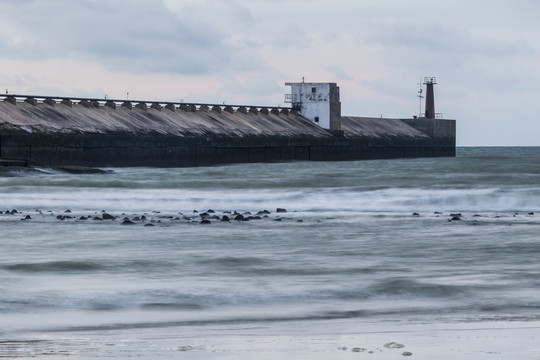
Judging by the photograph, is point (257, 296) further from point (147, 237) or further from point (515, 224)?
point (515, 224)

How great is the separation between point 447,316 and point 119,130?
141 ft

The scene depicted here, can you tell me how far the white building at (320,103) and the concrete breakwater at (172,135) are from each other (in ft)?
2.34

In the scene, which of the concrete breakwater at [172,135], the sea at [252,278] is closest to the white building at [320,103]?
the concrete breakwater at [172,135]

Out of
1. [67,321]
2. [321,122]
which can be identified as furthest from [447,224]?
[321,122]

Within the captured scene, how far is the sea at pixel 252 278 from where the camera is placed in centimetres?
774

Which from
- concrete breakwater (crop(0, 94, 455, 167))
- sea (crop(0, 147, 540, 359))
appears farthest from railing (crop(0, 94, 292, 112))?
sea (crop(0, 147, 540, 359))

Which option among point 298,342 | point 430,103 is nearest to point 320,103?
point 430,103

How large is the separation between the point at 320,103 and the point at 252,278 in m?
61.1

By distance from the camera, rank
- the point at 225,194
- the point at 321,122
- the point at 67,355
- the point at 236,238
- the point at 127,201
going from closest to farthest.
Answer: the point at 67,355 → the point at 236,238 → the point at 127,201 → the point at 225,194 → the point at 321,122

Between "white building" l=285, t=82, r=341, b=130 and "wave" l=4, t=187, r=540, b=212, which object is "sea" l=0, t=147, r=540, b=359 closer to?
"wave" l=4, t=187, r=540, b=212

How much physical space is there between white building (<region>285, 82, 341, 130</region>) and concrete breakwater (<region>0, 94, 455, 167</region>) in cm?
71

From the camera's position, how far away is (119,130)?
5069 cm

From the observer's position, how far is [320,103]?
71.9 meters

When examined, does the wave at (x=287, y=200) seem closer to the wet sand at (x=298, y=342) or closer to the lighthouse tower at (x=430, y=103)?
the wet sand at (x=298, y=342)
